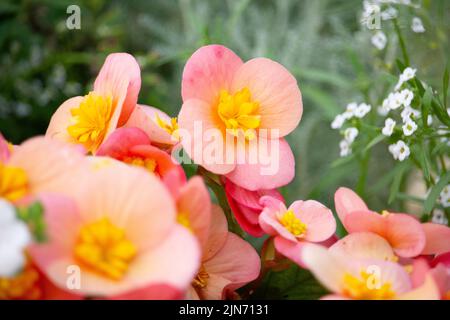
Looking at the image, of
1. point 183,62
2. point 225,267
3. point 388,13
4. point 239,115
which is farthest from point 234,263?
point 183,62

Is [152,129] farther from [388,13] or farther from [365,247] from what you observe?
[388,13]

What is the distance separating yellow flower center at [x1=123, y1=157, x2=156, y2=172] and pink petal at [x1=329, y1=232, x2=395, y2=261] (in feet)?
0.43

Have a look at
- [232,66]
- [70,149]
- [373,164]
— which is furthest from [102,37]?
[70,149]

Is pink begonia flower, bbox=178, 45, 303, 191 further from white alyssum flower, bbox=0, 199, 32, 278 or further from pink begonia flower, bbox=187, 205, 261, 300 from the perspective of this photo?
white alyssum flower, bbox=0, 199, 32, 278

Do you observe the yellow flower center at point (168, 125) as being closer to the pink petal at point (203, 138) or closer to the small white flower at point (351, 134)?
the pink petal at point (203, 138)

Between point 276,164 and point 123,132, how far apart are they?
12cm

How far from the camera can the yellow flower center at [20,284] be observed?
1.02 feet

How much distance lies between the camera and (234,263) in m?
0.43

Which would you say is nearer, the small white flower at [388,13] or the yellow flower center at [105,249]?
the yellow flower center at [105,249]

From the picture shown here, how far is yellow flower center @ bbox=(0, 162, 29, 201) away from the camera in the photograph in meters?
0.33

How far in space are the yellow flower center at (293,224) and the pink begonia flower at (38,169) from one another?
0.15 m

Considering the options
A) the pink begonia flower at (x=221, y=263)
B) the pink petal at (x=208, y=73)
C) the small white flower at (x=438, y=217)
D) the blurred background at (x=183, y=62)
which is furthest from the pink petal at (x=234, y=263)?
the blurred background at (x=183, y=62)

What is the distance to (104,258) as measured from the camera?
321 mm

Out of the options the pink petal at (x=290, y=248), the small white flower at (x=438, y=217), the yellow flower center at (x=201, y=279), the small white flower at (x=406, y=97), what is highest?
the small white flower at (x=406, y=97)
